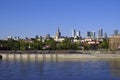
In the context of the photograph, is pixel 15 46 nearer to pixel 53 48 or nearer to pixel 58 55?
pixel 53 48

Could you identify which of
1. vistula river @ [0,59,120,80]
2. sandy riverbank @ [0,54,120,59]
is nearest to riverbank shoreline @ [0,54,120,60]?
sandy riverbank @ [0,54,120,59]

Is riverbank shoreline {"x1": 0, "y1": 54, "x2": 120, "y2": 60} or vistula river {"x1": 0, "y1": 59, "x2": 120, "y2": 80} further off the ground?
riverbank shoreline {"x1": 0, "y1": 54, "x2": 120, "y2": 60}

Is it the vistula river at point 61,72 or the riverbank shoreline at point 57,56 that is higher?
the riverbank shoreline at point 57,56

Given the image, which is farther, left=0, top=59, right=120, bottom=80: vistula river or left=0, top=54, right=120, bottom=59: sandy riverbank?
left=0, top=54, right=120, bottom=59: sandy riverbank

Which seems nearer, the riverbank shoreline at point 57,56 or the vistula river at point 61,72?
the vistula river at point 61,72

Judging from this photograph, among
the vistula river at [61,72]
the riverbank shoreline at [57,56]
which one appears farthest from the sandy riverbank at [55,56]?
the vistula river at [61,72]

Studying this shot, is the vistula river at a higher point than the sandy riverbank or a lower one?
lower

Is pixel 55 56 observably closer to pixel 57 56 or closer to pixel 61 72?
pixel 57 56

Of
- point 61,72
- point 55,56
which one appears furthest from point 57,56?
point 61,72

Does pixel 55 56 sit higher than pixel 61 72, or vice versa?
pixel 55 56

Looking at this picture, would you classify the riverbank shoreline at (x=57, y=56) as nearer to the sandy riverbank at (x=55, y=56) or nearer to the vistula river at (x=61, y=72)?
the sandy riverbank at (x=55, y=56)

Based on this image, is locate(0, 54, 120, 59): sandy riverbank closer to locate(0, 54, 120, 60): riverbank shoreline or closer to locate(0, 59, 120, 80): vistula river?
locate(0, 54, 120, 60): riverbank shoreline

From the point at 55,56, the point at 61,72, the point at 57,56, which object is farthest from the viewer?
the point at 57,56

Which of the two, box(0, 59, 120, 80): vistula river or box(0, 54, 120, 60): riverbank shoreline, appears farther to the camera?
box(0, 54, 120, 60): riverbank shoreline
